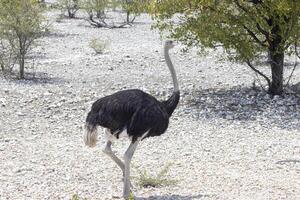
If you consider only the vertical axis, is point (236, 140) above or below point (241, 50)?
below

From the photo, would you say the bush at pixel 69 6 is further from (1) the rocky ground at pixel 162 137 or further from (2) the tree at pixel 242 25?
(2) the tree at pixel 242 25

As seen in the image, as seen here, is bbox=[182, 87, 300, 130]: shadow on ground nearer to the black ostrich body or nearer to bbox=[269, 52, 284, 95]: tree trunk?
bbox=[269, 52, 284, 95]: tree trunk

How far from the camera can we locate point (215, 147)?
9.02m

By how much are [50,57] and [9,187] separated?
498 inches

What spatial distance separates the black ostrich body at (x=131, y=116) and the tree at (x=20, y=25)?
29.4ft

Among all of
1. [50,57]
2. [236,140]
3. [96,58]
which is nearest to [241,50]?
[236,140]

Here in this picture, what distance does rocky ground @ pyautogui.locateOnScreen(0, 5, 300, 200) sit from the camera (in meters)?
7.14

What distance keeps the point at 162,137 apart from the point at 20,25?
7044 mm

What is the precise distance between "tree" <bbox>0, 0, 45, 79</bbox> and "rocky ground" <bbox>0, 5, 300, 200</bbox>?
69cm

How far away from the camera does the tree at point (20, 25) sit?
15445 millimetres

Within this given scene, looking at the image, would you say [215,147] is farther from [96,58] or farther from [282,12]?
[96,58]

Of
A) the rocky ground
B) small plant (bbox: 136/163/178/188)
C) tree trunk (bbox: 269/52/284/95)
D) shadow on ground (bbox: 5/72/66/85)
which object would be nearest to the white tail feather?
the rocky ground

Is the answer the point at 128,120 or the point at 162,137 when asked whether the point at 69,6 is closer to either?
the point at 162,137

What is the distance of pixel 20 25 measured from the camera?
15367 mm
